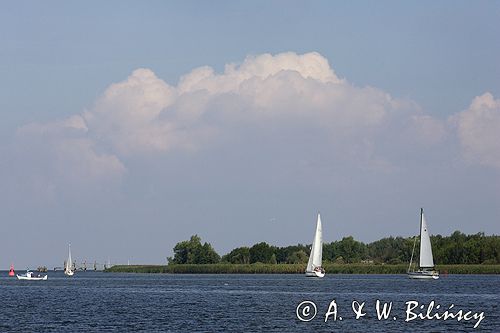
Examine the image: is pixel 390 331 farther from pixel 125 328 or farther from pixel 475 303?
pixel 475 303

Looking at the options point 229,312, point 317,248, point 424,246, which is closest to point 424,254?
point 424,246

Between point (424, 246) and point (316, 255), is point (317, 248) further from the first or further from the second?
point (424, 246)

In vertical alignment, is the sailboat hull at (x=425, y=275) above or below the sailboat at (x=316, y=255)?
below

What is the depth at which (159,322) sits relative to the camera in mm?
76812

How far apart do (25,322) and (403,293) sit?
53.7 m

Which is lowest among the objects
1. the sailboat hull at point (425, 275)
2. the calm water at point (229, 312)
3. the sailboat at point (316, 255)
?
the calm water at point (229, 312)

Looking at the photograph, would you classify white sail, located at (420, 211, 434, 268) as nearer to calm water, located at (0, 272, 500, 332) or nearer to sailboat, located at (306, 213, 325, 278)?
sailboat, located at (306, 213, 325, 278)

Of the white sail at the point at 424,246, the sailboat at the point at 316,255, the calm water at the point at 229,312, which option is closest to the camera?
the calm water at the point at 229,312

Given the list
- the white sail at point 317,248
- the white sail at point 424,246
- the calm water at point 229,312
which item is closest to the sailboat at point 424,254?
the white sail at point 424,246

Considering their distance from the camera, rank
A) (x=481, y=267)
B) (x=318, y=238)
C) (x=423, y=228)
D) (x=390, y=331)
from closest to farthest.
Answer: (x=390, y=331) < (x=423, y=228) < (x=318, y=238) < (x=481, y=267)

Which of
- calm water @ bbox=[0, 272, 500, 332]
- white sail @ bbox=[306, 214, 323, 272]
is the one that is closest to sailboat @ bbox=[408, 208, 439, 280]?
white sail @ bbox=[306, 214, 323, 272]

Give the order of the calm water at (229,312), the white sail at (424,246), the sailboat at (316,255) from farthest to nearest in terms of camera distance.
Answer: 1. the sailboat at (316,255)
2. the white sail at (424,246)
3. the calm water at (229,312)

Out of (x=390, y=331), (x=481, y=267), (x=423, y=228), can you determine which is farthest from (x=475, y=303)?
(x=481, y=267)

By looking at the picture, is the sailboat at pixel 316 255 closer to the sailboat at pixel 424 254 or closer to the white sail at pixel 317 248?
the white sail at pixel 317 248
